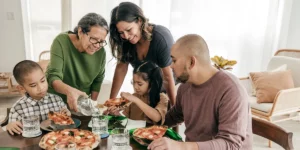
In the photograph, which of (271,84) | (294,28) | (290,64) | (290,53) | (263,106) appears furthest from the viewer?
(294,28)

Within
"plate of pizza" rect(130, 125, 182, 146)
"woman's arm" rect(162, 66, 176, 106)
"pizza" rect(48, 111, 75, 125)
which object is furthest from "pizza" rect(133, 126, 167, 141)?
"woman's arm" rect(162, 66, 176, 106)

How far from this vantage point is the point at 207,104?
1236mm

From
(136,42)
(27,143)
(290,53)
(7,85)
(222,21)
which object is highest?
(222,21)

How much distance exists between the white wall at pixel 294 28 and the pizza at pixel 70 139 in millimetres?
3517

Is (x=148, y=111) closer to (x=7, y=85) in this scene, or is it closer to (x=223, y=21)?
(x=223, y=21)

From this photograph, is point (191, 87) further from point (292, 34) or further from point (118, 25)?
point (292, 34)

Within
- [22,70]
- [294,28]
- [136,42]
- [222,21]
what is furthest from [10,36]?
[294,28]

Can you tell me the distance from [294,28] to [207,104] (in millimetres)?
3168

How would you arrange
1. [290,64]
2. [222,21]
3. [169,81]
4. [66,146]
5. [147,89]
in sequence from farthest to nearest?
1. [222,21]
2. [290,64]
3. [169,81]
4. [147,89]
5. [66,146]

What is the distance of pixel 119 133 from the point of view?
112 centimetres

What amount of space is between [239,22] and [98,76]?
249 cm

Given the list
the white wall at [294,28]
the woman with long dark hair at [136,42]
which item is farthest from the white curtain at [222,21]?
the woman with long dark hair at [136,42]

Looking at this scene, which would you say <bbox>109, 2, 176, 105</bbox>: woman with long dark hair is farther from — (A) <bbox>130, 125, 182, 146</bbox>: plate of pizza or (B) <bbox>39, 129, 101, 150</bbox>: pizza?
(B) <bbox>39, 129, 101, 150</bbox>: pizza

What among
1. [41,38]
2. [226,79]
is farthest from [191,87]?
[41,38]
